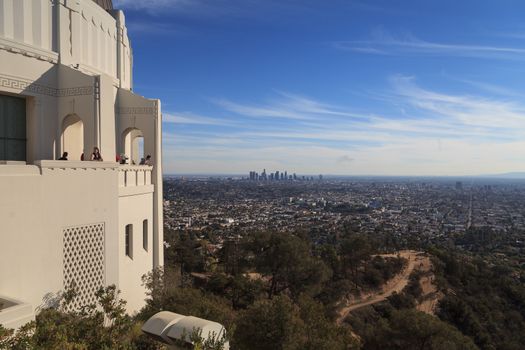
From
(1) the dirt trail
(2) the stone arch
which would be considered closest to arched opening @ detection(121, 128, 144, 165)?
(2) the stone arch

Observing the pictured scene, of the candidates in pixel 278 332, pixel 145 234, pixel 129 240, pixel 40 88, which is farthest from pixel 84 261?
pixel 278 332

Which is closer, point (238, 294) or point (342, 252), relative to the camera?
point (238, 294)

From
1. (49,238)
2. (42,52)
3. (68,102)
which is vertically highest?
(42,52)

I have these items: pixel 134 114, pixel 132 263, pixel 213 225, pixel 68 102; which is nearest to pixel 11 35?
pixel 68 102

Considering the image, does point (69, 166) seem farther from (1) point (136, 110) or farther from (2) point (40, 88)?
(1) point (136, 110)

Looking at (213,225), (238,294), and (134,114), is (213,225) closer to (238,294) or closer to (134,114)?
(238,294)

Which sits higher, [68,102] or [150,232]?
[68,102]
